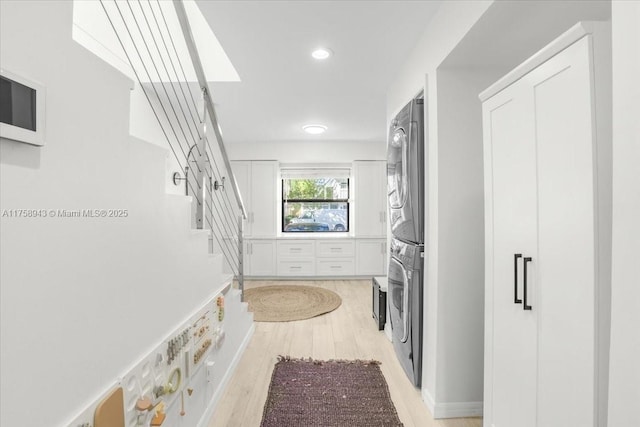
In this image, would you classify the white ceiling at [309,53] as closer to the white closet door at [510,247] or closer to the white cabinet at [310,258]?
the white closet door at [510,247]

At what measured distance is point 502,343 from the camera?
4.24 feet

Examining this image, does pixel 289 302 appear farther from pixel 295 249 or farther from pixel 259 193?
pixel 259 193

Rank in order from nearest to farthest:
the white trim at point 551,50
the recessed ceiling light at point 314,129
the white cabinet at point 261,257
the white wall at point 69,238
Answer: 1. the white wall at point 69,238
2. the white trim at point 551,50
3. the recessed ceiling light at point 314,129
4. the white cabinet at point 261,257

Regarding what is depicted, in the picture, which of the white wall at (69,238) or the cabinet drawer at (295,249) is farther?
the cabinet drawer at (295,249)

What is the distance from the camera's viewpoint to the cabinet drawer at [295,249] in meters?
5.25

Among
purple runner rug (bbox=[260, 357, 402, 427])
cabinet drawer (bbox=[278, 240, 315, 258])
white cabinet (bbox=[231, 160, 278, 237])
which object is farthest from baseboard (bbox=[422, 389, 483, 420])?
white cabinet (bbox=[231, 160, 278, 237])

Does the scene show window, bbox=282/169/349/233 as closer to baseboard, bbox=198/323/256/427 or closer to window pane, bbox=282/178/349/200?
window pane, bbox=282/178/349/200

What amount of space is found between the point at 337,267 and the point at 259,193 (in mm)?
1882

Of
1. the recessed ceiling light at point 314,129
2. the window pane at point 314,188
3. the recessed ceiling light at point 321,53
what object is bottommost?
the window pane at point 314,188

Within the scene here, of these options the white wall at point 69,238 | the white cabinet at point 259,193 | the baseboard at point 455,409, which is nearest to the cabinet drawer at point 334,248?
the white cabinet at point 259,193

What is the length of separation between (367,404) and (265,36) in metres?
2.52

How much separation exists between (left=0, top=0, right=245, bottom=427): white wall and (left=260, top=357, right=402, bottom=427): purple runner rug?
1.06 meters

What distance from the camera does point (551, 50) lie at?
973 millimetres

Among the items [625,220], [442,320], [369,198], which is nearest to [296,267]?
[369,198]
